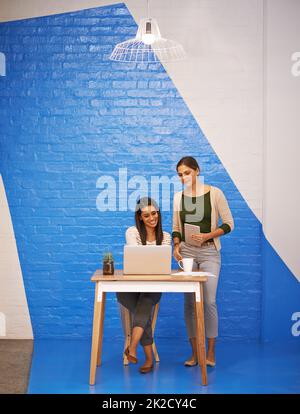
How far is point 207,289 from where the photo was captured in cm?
505

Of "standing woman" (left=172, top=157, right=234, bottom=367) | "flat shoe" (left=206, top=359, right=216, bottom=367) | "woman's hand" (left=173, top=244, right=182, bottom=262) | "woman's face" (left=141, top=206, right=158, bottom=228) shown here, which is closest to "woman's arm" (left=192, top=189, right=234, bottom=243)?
"standing woman" (left=172, top=157, right=234, bottom=367)

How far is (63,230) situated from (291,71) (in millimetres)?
2326

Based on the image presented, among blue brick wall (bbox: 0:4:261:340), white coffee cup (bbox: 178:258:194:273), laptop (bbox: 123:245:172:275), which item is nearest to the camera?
laptop (bbox: 123:245:172:275)

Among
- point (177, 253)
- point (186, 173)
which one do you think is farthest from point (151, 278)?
point (186, 173)

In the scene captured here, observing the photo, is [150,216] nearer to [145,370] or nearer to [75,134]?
[145,370]

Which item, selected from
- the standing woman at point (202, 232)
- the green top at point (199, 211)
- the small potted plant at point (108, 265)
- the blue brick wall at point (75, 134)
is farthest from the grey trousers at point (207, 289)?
the blue brick wall at point (75, 134)

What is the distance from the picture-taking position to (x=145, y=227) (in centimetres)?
514

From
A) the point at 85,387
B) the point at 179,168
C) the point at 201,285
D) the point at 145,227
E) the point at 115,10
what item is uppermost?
the point at 115,10

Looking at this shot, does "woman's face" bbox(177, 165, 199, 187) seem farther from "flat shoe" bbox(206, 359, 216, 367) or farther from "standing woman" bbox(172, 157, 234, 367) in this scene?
"flat shoe" bbox(206, 359, 216, 367)

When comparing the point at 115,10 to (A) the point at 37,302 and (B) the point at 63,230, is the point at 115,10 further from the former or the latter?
(A) the point at 37,302

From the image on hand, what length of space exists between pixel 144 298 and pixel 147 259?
403 millimetres

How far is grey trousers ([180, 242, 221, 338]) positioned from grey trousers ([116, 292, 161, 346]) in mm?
286

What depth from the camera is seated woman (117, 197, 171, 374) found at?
484 cm

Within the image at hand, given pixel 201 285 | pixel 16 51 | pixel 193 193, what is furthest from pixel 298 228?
pixel 16 51
